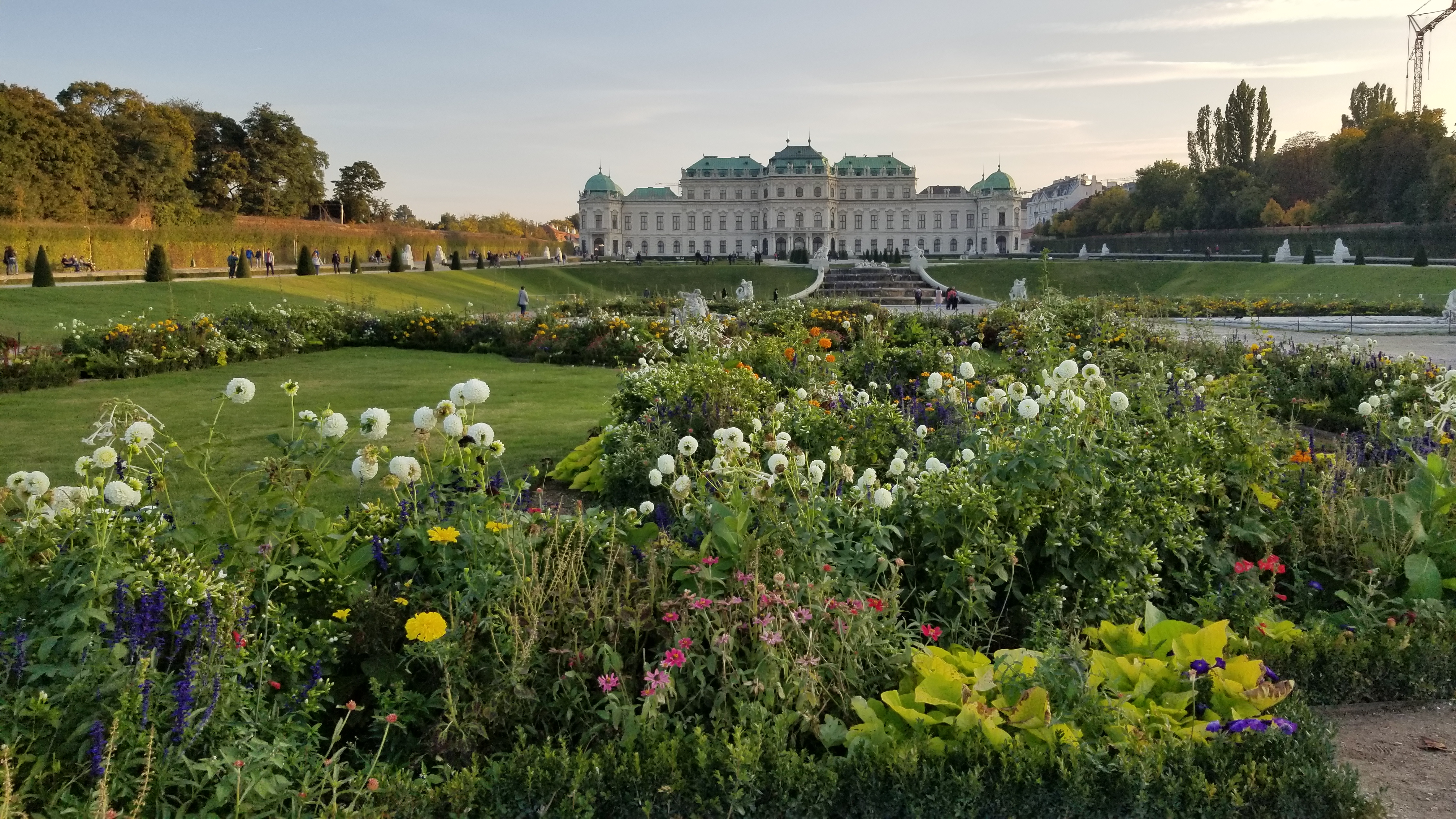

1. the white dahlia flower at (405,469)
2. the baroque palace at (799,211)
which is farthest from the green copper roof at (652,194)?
the white dahlia flower at (405,469)

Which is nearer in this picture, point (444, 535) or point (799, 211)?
point (444, 535)

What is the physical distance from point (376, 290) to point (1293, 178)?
52642 mm

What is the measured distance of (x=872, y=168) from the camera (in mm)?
90438

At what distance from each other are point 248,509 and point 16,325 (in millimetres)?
16943

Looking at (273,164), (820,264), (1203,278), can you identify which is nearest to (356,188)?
(273,164)

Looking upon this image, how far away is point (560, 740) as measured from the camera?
2.45m

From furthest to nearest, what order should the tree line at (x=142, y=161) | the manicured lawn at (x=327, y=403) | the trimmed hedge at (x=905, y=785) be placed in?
the tree line at (x=142, y=161) < the manicured lawn at (x=327, y=403) < the trimmed hedge at (x=905, y=785)

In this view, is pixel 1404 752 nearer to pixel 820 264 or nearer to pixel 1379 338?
pixel 1379 338

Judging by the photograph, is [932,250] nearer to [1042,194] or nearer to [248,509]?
[1042,194]

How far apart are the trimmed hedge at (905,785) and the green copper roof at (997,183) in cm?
9138

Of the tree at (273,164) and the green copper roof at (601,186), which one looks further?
the green copper roof at (601,186)

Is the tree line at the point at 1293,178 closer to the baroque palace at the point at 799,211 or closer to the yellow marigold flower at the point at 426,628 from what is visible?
the baroque palace at the point at 799,211

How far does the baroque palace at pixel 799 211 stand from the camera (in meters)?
88.7

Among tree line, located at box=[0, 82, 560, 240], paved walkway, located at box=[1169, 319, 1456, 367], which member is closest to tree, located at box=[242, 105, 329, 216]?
tree line, located at box=[0, 82, 560, 240]
